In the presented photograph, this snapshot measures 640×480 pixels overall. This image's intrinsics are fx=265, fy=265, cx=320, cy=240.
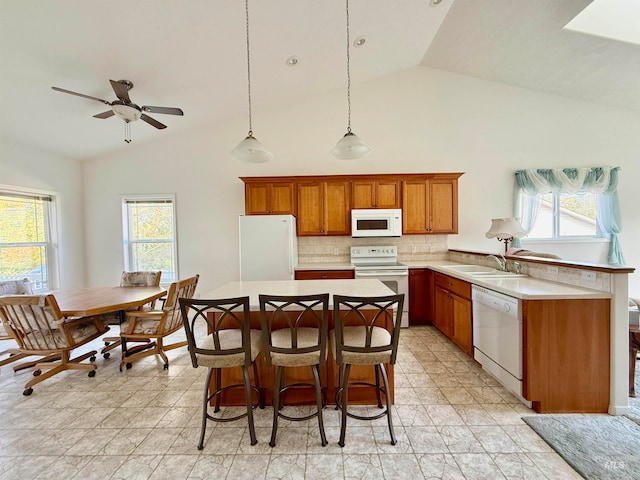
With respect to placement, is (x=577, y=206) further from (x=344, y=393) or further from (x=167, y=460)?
(x=167, y=460)

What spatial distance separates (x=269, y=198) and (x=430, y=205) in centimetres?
250

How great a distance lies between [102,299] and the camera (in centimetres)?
265

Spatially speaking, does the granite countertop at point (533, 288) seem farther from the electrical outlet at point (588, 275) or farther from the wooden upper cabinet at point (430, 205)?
the wooden upper cabinet at point (430, 205)

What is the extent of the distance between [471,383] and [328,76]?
4.26 m

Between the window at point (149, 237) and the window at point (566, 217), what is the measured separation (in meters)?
6.09

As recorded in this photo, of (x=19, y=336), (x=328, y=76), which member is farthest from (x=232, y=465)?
(x=328, y=76)

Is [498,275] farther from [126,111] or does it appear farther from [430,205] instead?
[126,111]

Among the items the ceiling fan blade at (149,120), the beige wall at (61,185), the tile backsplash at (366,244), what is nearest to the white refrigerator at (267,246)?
the tile backsplash at (366,244)

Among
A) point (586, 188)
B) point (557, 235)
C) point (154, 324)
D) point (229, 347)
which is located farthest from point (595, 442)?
point (586, 188)

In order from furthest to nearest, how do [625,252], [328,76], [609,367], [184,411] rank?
[625,252] < [328,76] < [184,411] < [609,367]

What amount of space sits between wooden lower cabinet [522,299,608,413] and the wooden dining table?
3.33 metres

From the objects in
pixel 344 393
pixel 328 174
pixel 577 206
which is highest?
pixel 328 174

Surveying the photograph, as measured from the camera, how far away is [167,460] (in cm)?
158

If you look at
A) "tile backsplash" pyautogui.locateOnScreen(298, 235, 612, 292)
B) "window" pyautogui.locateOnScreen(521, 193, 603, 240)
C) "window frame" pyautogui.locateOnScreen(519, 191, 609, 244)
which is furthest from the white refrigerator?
"window" pyautogui.locateOnScreen(521, 193, 603, 240)
